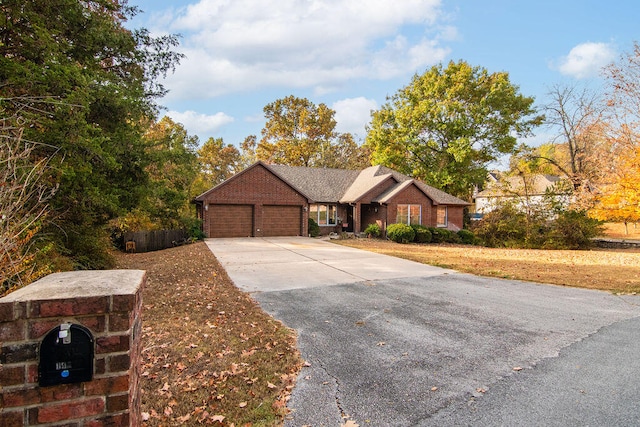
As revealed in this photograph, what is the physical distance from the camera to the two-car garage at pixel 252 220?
2127cm

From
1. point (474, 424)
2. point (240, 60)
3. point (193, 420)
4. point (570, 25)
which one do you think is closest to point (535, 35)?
point (570, 25)

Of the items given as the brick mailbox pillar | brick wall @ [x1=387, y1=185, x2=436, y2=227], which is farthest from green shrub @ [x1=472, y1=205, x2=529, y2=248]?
the brick mailbox pillar

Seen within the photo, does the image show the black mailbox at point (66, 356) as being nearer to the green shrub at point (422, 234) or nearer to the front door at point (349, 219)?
the green shrub at point (422, 234)

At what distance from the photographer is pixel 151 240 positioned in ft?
56.1

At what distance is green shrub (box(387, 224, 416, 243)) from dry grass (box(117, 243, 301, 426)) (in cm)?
1501

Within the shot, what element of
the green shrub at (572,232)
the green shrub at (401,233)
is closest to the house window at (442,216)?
the green shrub at (401,233)

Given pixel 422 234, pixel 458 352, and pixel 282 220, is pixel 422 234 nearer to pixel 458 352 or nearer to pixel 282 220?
pixel 282 220

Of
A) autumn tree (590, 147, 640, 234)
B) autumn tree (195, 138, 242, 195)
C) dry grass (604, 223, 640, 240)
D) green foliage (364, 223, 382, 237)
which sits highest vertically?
autumn tree (195, 138, 242, 195)

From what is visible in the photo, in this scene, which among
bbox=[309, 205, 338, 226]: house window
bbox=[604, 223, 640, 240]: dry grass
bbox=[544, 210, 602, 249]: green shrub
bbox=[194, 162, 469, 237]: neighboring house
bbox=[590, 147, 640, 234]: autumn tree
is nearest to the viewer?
bbox=[590, 147, 640, 234]: autumn tree

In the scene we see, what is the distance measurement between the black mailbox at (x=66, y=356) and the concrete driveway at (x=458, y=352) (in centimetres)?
190

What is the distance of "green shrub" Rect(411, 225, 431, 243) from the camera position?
21.5m

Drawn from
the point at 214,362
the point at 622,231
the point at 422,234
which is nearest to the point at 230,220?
the point at 422,234

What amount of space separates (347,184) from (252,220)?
9.13 meters

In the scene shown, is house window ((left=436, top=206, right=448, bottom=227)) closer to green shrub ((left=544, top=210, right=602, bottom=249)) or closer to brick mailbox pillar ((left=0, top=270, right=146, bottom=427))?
green shrub ((left=544, top=210, right=602, bottom=249))
